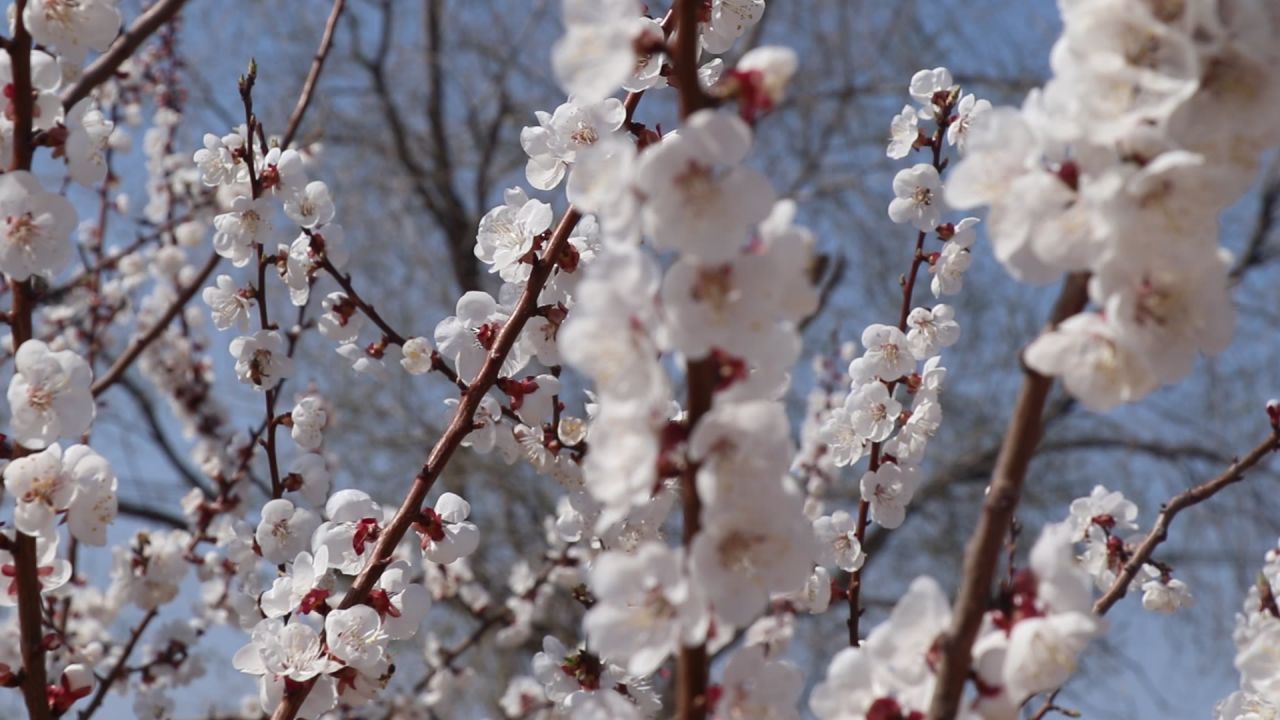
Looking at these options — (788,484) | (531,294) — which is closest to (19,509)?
(531,294)

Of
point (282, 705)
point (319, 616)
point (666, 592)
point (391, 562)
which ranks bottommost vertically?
point (666, 592)

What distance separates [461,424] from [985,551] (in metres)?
1.06

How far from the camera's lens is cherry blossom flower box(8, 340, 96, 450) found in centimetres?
144

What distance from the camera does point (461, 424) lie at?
1.86m

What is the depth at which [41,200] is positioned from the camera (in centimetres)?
142

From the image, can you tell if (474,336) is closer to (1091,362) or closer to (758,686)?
(758,686)

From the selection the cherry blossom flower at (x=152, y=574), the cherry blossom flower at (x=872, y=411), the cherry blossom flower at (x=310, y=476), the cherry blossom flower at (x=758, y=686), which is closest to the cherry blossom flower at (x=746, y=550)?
the cherry blossom flower at (x=758, y=686)

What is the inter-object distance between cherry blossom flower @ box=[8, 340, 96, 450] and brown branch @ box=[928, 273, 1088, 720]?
42.9 inches

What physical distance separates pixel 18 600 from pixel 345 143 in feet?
25.9

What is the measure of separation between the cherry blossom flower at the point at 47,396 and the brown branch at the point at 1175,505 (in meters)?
1.45

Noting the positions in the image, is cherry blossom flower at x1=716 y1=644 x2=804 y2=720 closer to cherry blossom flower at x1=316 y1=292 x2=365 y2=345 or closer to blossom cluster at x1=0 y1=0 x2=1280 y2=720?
blossom cluster at x1=0 y1=0 x2=1280 y2=720

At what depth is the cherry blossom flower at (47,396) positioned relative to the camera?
1442mm

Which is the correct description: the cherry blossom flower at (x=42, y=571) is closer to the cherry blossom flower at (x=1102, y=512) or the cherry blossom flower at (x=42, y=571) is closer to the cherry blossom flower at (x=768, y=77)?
the cherry blossom flower at (x=768, y=77)

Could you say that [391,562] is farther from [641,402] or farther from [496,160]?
[496,160]
